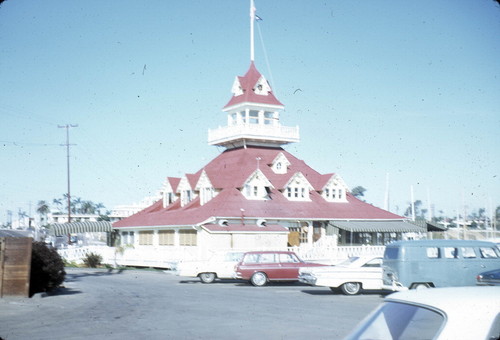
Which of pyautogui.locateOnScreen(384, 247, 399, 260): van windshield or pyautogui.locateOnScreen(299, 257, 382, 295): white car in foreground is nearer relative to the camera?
pyautogui.locateOnScreen(384, 247, 399, 260): van windshield

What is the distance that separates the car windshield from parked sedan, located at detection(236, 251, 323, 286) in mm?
19605

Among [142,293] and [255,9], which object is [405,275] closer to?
[142,293]

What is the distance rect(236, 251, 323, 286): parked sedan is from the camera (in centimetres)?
2520

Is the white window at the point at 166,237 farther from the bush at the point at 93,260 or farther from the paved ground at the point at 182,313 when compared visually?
the paved ground at the point at 182,313

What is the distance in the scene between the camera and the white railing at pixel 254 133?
47.8 m

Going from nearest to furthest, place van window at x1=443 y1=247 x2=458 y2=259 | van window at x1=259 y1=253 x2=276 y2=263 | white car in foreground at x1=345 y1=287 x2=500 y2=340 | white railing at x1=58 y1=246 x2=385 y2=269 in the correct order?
white car in foreground at x1=345 y1=287 x2=500 y2=340, van window at x1=443 y1=247 x2=458 y2=259, van window at x1=259 y1=253 x2=276 y2=263, white railing at x1=58 y1=246 x2=385 y2=269

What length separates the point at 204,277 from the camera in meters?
27.1

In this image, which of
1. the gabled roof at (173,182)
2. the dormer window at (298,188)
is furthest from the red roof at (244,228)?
the gabled roof at (173,182)

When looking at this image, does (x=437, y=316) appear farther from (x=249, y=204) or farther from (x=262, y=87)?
(x=262, y=87)

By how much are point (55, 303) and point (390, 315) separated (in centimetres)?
1417

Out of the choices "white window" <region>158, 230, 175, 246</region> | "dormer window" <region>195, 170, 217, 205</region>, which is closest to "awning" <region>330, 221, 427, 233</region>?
"dormer window" <region>195, 170, 217, 205</region>

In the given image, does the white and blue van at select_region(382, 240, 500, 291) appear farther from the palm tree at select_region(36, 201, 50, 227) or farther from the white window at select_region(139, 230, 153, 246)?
the palm tree at select_region(36, 201, 50, 227)

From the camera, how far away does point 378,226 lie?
150ft

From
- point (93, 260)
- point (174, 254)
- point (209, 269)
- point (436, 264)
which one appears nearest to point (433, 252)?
point (436, 264)
